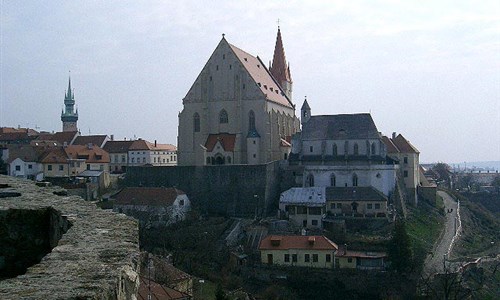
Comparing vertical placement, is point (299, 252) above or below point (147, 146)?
below

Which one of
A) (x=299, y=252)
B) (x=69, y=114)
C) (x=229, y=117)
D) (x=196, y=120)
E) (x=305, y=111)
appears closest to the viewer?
(x=299, y=252)

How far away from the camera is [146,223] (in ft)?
147

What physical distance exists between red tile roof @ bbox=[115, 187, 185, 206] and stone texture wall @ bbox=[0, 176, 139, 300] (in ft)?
125

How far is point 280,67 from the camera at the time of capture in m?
73.5

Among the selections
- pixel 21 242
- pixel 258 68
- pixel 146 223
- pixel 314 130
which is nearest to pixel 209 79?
pixel 258 68

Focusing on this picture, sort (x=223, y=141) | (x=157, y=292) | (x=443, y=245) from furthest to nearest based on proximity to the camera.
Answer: (x=223, y=141) < (x=443, y=245) < (x=157, y=292)

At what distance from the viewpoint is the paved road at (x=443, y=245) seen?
125 ft

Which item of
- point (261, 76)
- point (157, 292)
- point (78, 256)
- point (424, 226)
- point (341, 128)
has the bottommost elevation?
point (157, 292)

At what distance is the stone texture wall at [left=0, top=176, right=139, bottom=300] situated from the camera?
3.70 metres

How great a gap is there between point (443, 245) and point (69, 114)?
86.6 metres

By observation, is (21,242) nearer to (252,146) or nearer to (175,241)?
(175,241)

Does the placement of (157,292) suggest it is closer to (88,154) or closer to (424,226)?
(424,226)

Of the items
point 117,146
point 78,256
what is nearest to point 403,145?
point 117,146

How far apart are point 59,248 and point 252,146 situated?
1869 inches
